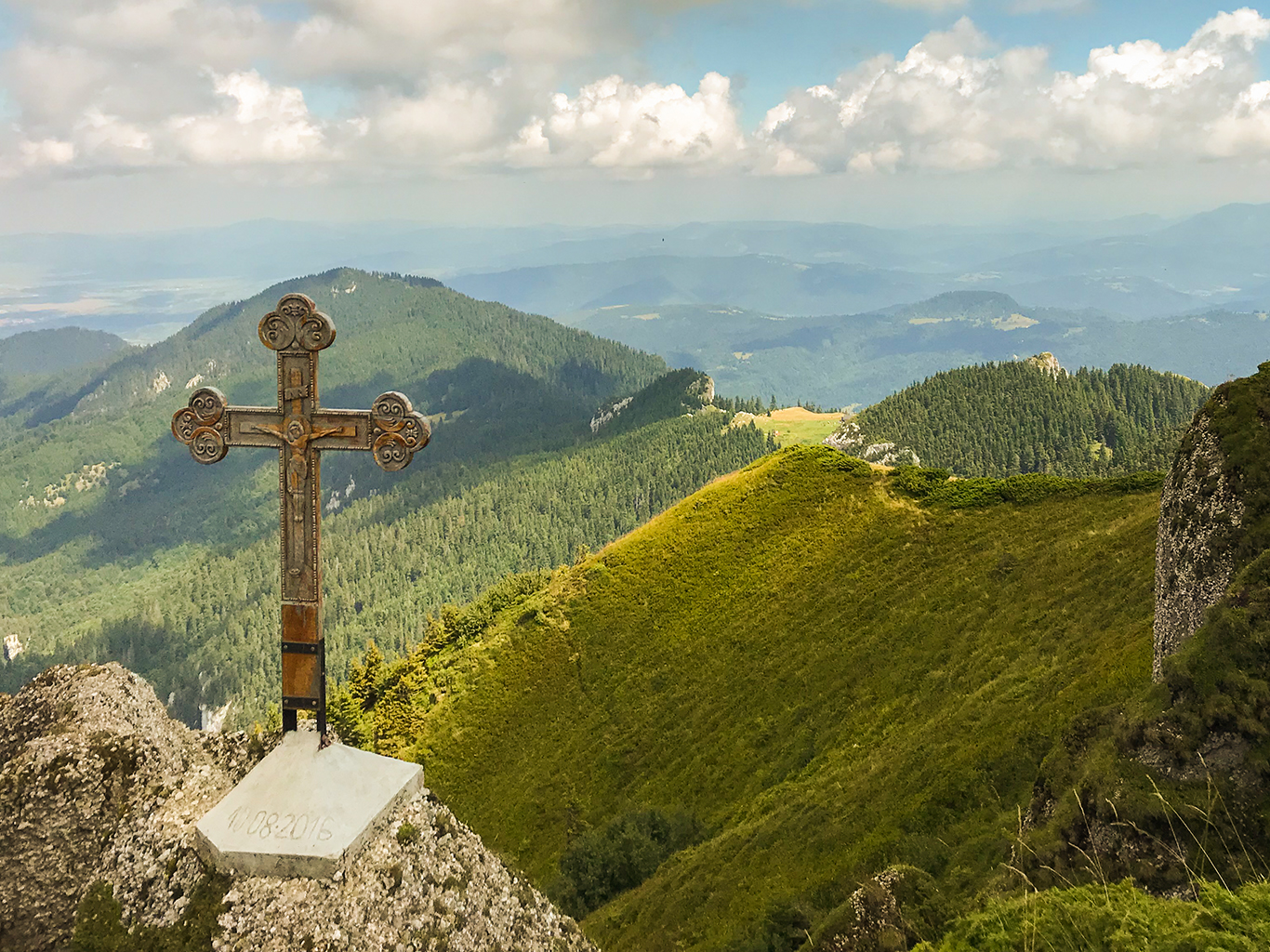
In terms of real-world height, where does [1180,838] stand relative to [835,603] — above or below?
above

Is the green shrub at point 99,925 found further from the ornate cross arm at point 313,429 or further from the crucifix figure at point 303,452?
the ornate cross arm at point 313,429

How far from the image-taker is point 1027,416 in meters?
158

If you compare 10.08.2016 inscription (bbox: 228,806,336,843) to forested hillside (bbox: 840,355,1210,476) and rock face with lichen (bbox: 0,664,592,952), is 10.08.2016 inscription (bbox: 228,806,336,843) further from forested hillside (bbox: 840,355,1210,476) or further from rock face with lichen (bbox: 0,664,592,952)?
forested hillside (bbox: 840,355,1210,476)

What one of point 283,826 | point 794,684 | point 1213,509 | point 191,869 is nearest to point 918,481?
point 794,684

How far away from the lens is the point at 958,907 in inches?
443

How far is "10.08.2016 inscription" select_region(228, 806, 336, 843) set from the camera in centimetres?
867

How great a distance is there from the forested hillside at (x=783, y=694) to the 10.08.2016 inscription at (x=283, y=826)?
8719 millimetres

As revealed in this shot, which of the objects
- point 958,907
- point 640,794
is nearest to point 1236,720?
point 958,907

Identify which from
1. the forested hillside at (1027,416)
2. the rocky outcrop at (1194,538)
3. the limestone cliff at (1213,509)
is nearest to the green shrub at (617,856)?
the rocky outcrop at (1194,538)

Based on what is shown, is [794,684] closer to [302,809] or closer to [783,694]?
[783,694]

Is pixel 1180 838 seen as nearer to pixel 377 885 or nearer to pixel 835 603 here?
pixel 377 885

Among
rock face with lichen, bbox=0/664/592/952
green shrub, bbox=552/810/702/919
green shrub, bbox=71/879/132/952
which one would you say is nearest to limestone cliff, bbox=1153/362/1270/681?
rock face with lichen, bbox=0/664/592/952

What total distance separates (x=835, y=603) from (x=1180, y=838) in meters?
30.3

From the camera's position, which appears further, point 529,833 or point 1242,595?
point 529,833
